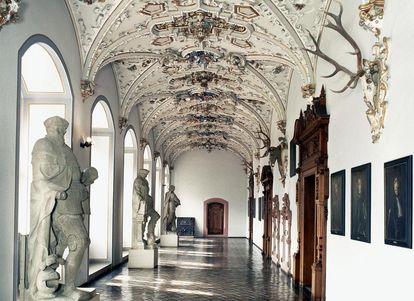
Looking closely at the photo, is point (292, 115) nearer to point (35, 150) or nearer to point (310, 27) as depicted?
point (310, 27)

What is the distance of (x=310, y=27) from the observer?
10891 mm

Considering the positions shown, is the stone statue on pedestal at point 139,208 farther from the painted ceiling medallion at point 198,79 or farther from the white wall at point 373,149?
the white wall at point 373,149

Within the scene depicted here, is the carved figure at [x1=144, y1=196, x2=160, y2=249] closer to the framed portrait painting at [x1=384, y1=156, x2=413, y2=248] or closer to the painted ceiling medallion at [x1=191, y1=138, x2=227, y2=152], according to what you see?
the framed portrait painting at [x1=384, y1=156, x2=413, y2=248]

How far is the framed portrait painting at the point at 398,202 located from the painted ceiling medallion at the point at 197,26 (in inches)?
255

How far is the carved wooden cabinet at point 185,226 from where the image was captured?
33.9m

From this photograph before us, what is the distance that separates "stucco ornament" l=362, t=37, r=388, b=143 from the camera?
6410mm

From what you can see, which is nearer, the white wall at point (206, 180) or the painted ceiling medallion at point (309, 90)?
the painted ceiling medallion at point (309, 90)

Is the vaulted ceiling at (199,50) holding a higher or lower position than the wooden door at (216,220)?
higher

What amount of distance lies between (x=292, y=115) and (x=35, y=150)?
8800 mm

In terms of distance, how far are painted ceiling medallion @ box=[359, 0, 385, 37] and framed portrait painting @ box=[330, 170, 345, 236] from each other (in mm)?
2762

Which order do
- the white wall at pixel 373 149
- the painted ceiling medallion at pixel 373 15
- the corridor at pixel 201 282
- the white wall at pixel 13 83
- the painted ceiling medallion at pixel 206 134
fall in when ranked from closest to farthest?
1. the white wall at pixel 373 149
2. the painted ceiling medallion at pixel 373 15
3. the white wall at pixel 13 83
4. the corridor at pixel 201 282
5. the painted ceiling medallion at pixel 206 134

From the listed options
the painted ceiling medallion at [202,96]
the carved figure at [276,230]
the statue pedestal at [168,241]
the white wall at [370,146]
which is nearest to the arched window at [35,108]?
the white wall at [370,146]

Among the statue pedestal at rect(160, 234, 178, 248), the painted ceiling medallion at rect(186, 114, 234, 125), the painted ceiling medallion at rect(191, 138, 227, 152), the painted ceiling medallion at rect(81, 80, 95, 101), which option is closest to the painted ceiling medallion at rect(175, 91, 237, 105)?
the painted ceiling medallion at rect(186, 114, 234, 125)

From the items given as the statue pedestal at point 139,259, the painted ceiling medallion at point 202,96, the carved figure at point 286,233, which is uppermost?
the painted ceiling medallion at point 202,96
